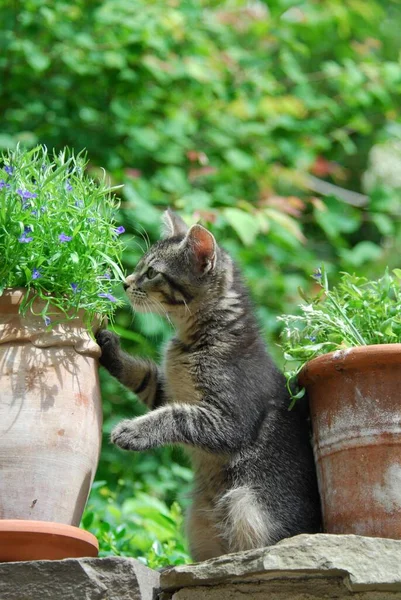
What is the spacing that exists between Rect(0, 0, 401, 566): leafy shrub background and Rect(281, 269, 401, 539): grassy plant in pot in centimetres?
157

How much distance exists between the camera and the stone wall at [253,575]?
2.07 m

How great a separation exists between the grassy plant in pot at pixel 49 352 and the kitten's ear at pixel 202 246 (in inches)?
16.6

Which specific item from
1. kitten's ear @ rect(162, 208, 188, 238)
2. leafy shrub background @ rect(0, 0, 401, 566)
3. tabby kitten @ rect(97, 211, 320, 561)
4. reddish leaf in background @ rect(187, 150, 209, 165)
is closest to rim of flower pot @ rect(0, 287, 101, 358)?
tabby kitten @ rect(97, 211, 320, 561)

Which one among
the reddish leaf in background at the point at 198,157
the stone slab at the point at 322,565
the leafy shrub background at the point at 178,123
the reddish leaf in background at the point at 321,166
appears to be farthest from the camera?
the reddish leaf in background at the point at 321,166

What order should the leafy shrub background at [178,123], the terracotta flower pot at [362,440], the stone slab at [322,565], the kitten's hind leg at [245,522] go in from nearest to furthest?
the stone slab at [322,565], the terracotta flower pot at [362,440], the kitten's hind leg at [245,522], the leafy shrub background at [178,123]

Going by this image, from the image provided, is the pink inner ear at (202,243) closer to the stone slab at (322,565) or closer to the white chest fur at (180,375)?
the white chest fur at (180,375)

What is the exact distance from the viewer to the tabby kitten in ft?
8.56

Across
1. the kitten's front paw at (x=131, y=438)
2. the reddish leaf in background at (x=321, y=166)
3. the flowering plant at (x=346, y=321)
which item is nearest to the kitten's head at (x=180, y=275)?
the flowering plant at (x=346, y=321)

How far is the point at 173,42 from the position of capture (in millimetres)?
4953

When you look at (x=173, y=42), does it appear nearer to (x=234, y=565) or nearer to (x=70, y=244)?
(x=70, y=244)

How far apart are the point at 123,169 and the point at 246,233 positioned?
3.08 ft

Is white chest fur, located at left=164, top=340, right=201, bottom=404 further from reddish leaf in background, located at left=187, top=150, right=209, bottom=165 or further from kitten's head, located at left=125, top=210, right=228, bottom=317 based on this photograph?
reddish leaf in background, located at left=187, top=150, right=209, bottom=165

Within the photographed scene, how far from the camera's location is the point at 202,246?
117 inches

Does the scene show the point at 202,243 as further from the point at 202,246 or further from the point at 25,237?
the point at 25,237
